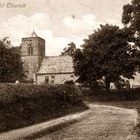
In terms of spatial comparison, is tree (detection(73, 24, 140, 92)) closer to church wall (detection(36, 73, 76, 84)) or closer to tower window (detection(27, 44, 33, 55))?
church wall (detection(36, 73, 76, 84))

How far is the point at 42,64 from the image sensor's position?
72438 millimetres

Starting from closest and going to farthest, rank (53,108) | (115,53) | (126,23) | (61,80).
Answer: (53,108), (115,53), (126,23), (61,80)

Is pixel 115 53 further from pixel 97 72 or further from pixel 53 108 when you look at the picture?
pixel 53 108

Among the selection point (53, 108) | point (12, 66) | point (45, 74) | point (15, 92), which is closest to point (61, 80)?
point (45, 74)

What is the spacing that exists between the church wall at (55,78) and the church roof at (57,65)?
88 centimetres

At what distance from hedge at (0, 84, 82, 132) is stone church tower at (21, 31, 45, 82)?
47740 mm

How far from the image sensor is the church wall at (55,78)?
66.6m

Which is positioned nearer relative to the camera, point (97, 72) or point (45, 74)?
point (97, 72)

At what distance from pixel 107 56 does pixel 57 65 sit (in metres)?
28.7

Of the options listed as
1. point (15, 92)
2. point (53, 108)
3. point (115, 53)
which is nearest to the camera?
point (15, 92)

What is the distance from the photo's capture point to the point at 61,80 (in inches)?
2643

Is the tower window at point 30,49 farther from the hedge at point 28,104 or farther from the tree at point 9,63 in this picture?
the hedge at point 28,104

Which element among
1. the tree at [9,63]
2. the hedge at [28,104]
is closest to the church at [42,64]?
the tree at [9,63]

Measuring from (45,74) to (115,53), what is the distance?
3057 centimetres
